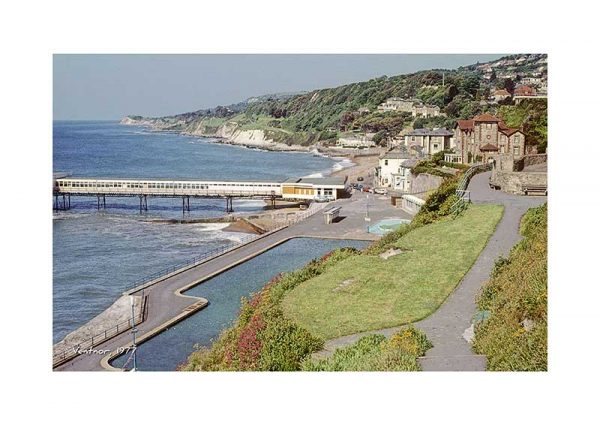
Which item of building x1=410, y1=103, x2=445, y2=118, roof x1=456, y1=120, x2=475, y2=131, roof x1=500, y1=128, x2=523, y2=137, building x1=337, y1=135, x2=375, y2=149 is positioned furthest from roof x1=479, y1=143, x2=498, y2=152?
building x1=337, y1=135, x2=375, y2=149

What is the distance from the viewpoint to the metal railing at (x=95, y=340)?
35.6 feet

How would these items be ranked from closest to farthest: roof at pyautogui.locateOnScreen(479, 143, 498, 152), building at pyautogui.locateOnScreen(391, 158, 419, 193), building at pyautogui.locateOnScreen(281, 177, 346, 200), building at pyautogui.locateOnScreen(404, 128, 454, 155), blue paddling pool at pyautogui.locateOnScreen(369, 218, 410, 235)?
roof at pyautogui.locateOnScreen(479, 143, 498, 152)
blue paddling pool at pyautogui.locateOnScreen(369, 218, 410, 235)
building at pyautogui.locateOnScreen(391, 158, 419, 193)
building at pyautogui.locateOnScreen(281, 177, 346, 200)
building at pyautogui.locateOnScreen(404, 128, 454, 155)

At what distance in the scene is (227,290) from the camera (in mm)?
14461

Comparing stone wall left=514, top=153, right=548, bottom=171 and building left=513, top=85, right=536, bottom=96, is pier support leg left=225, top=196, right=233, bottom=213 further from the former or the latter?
stone wall left=514, top=153, right=548, bottom=171

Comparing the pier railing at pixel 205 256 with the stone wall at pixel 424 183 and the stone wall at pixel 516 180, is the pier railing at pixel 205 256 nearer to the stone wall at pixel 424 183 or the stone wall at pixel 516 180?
the stone wall at pixel 424 183

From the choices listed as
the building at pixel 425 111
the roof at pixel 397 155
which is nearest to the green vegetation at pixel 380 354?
the roof at pixel 397 155

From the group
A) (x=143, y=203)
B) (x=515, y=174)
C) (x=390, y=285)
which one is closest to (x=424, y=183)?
(x=515, y=174)

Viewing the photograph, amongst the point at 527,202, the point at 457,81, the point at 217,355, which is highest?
the point at 457,81

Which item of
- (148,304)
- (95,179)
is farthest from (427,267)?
(95,179)

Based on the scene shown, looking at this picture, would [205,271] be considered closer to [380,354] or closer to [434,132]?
[380,354]

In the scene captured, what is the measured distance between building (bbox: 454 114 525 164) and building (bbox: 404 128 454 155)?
6.80 m

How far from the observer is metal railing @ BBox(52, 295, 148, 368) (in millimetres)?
10836
